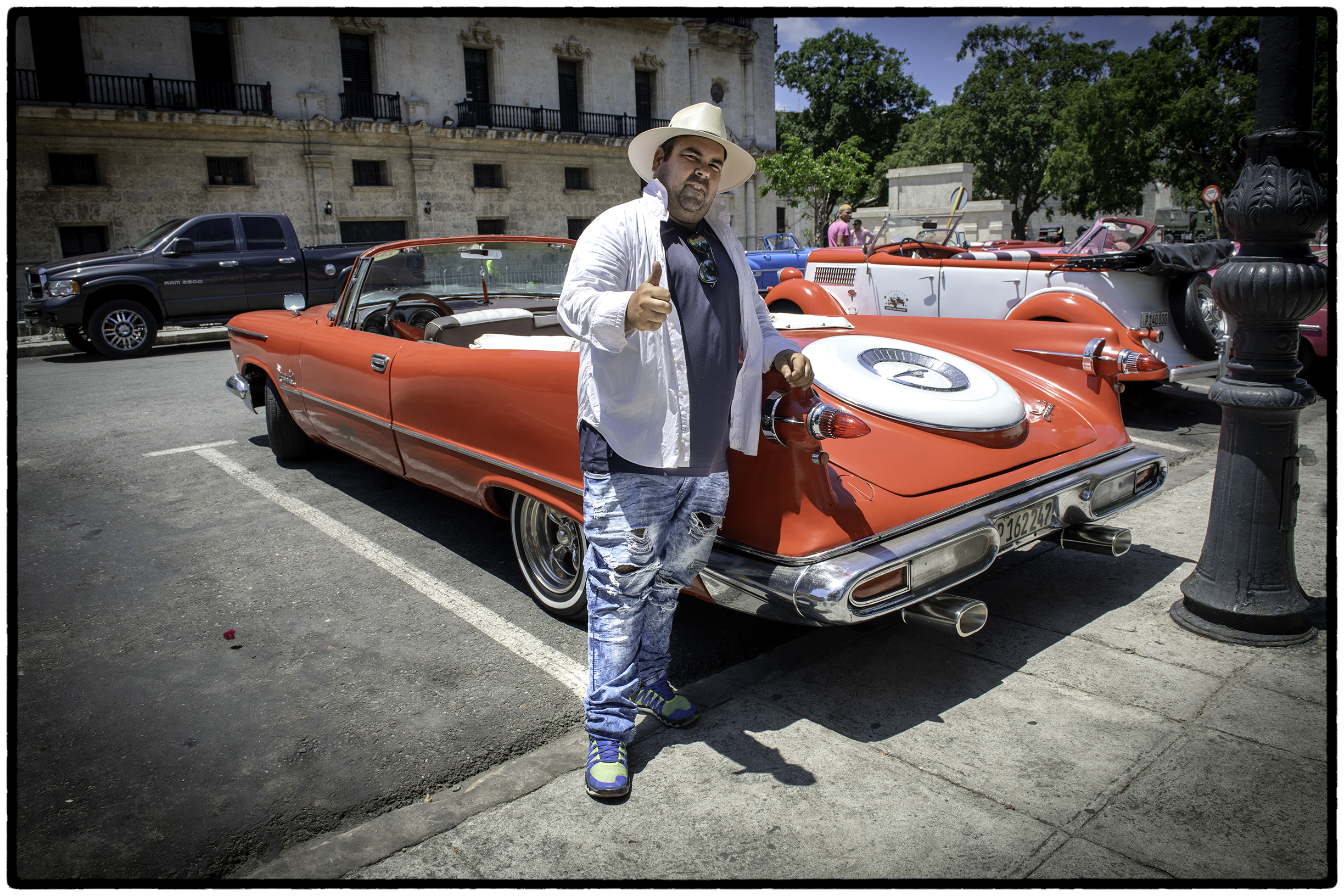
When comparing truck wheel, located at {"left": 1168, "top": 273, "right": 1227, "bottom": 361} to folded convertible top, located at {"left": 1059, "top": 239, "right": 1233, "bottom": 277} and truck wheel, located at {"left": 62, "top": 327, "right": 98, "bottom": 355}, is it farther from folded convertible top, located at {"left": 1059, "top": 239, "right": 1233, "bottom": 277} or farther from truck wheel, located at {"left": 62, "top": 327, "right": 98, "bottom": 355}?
truck wheel, located at {"left": 62, "top": 327, "right": 98, "bottom": 355}

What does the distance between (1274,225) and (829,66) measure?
4942cm

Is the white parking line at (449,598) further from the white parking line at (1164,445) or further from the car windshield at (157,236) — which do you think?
the car windshield at (157,236)

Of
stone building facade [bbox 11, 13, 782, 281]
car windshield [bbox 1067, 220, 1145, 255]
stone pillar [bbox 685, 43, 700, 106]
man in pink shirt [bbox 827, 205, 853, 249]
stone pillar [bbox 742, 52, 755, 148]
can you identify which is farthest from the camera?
stone pillar [bbox 742, 52, 755, 148]

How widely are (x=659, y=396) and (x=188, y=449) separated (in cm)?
524

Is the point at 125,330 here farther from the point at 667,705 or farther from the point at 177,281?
the point at 667,705

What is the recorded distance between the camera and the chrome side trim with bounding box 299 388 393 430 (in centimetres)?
415

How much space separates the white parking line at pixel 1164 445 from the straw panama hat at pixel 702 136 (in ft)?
13.8

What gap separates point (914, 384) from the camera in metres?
3.26

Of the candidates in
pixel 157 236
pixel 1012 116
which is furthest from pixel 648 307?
pixel 1012 116

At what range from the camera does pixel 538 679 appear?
3.01 m

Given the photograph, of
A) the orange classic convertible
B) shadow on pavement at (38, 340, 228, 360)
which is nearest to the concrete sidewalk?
the orange classic convertible

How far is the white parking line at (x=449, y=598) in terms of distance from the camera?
10.1 ft

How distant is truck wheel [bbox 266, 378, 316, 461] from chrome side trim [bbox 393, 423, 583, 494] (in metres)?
1.93

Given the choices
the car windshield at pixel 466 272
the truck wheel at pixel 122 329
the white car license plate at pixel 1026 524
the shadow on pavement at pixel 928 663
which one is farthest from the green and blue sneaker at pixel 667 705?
the truck wheel at pixel 122 329
